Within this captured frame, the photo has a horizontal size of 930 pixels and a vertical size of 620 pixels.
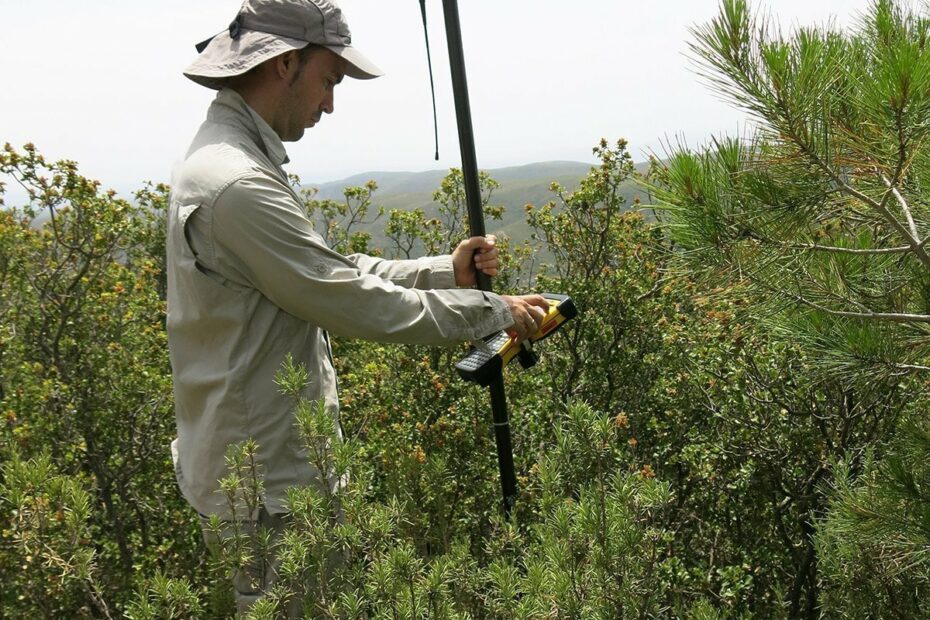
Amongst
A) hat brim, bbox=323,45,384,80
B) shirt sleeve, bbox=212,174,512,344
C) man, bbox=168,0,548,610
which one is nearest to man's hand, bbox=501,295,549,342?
man, bbox=168,0,548,610

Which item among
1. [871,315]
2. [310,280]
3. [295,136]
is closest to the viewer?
[310,280]

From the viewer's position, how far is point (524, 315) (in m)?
2.42

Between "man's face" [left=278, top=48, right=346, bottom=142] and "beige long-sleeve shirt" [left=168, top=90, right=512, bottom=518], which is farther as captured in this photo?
"man's face" [left=278, top=48, right=346, bottom=142]

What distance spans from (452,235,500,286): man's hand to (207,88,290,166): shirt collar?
27.2 inches

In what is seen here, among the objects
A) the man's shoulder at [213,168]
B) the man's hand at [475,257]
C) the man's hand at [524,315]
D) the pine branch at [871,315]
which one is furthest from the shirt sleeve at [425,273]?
the pine branch at [871,315]

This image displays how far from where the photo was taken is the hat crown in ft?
7.60

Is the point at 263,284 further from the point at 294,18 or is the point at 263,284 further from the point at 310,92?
the point at 294,18

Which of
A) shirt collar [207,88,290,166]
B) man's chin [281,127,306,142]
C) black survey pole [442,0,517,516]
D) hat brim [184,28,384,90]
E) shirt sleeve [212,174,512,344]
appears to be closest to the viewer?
shirt sleeve [212,174,512,344]

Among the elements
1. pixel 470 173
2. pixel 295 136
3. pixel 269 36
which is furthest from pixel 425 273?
pixel 269 36

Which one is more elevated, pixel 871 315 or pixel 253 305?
pixel 253 305

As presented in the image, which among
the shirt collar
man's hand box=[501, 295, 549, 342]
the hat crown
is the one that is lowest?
man's hand box=[501, 295, 549, 342]

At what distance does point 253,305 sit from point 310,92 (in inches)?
27.1

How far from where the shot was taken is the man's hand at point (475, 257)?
2.69 m

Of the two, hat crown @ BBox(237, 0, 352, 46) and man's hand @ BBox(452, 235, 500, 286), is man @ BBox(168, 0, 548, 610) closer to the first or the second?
hat crown @ BBox(237, 0, 352, 46)
